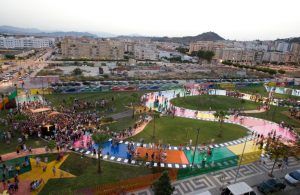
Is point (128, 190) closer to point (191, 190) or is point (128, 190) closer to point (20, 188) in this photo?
point (191, 190)

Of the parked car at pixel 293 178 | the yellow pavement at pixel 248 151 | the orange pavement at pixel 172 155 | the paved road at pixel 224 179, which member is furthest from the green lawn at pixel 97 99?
the parked car at pixel 293 178

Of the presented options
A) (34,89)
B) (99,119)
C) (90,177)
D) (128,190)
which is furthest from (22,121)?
(34,89)

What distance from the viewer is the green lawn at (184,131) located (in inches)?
1305

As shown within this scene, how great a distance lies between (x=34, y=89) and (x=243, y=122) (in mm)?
48199

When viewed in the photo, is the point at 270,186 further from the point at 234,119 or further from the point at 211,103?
the point at 211,103

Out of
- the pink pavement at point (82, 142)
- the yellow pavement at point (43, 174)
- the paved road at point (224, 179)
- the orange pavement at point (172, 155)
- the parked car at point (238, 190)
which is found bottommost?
the yellow pavement at point (43, 174)

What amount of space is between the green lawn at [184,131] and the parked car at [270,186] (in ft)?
37.0

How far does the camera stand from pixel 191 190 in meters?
21.8

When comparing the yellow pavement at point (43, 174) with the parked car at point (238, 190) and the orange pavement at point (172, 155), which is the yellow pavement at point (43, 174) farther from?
the parked car at point (238, 190)

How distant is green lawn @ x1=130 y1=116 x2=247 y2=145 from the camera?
3316cm

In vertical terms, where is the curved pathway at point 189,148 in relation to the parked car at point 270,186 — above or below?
below

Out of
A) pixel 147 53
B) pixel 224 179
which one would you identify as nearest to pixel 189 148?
pixel 224 179

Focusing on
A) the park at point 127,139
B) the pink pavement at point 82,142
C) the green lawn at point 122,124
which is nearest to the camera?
the park at point 127,139

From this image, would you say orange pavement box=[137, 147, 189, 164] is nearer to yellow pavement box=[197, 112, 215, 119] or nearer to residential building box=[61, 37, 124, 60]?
yellow pavement box=[197, 112, 215, 119]
